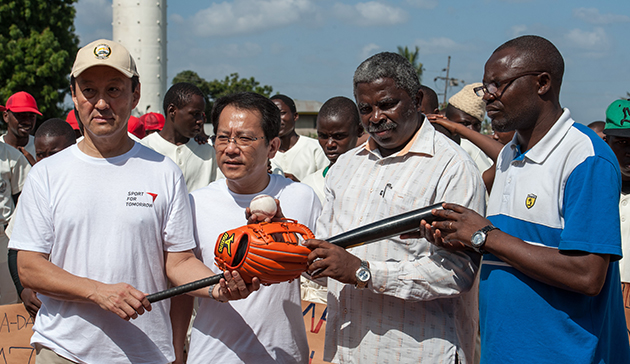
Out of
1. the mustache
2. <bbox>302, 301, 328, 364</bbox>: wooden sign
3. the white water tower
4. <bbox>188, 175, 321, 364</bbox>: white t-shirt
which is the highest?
the white water tower

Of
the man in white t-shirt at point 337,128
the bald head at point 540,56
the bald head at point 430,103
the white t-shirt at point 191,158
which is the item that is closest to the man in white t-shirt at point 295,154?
the white t-shirt at point 191,158

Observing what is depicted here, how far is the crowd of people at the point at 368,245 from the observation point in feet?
6.84

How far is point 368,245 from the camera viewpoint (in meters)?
2.64

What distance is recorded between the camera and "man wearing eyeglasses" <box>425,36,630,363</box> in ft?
6.48

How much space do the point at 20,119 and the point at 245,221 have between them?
17.5 ft

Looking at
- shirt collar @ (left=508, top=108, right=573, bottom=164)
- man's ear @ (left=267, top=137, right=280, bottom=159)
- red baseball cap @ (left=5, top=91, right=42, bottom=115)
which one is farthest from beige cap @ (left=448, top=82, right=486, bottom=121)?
red baseball cap @ (left=5, top=91, right=42, bottom=115)

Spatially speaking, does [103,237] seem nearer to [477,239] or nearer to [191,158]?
[477,239]

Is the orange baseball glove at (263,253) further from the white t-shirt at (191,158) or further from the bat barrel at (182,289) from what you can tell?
the white t-shirt at (191,158)

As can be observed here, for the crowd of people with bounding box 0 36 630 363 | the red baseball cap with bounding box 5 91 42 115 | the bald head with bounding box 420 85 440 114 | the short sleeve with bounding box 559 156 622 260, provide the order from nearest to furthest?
Answer: 1. the short sleeve with bounding box 559 156 622 260
2. the crowd of people with bounding box 0 36 630 363
3. the bald head with bounding box 420 85 440 114
4. the red baseball cap with bounding box 5 91 42 115

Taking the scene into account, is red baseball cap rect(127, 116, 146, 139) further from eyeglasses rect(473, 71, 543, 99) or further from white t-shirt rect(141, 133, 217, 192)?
eyeglasses rect(473, 71, 543, 99)

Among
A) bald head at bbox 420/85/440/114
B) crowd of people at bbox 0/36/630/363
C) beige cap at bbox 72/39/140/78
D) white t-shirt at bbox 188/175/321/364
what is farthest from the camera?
bald head at bbox 420/85/440/114

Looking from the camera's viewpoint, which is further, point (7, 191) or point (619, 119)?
point (7, 191)

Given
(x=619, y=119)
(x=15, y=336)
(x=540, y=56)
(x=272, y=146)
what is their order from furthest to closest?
(x=15, y=336)
(x=619, y=119)
(x=272, y=146)
(x=540, y=56)

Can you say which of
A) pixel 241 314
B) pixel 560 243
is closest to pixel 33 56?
pixel 241 314
